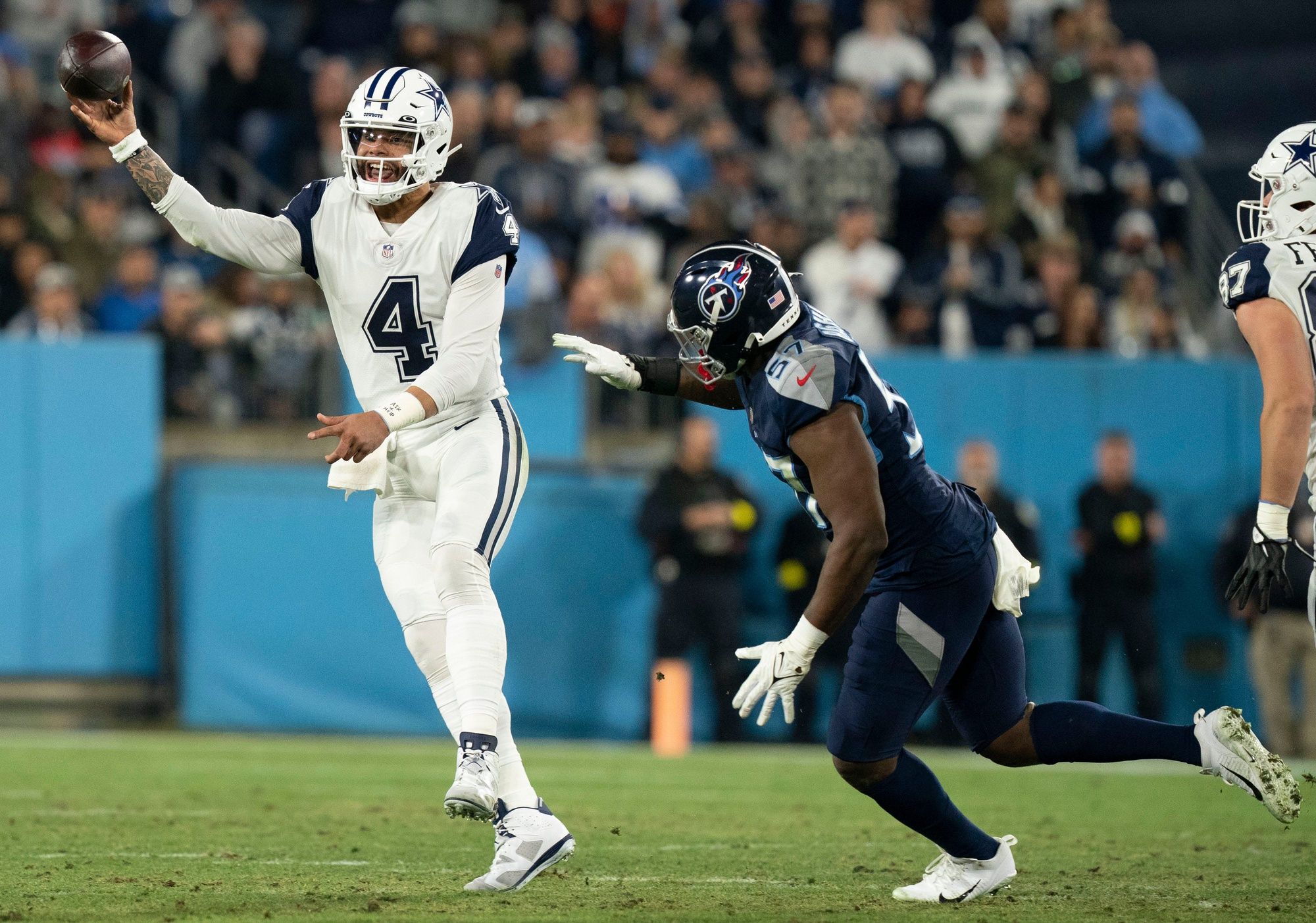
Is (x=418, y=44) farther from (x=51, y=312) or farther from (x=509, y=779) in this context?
(x=509, y=779)

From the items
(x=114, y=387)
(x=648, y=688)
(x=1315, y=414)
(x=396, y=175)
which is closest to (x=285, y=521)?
(x=114, y=387)

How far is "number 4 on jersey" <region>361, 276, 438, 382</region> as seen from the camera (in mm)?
5168

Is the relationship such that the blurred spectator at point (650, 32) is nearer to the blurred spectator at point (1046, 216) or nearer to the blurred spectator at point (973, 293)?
the blurred spectator at point (1046, 216)

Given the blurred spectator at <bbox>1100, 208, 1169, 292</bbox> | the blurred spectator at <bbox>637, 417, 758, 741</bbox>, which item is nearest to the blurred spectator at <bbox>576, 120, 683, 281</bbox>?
the blurred spectator at <bbox>637, 417, 758, 741</bbox>

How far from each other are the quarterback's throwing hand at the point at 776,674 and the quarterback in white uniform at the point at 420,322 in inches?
32.9

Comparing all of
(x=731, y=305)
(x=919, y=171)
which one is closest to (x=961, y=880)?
(x=731, y=305)

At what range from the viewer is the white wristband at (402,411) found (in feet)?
15.7

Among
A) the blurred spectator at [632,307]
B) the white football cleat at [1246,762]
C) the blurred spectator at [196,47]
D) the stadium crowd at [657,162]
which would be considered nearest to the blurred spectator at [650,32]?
the stadium crowd at [657,162]

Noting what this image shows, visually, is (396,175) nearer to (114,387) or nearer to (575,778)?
Result: (575,778)

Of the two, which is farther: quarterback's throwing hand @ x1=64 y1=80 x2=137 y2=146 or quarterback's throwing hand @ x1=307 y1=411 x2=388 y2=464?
quarterback's throwing hand @ x1=64 y1=80 x2=137 y2=146

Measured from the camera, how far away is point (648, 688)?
34.9ft

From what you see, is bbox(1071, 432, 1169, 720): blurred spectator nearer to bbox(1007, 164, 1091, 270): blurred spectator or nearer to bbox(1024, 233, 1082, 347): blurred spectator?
bbox(1024, 233, 1082, 347): blurred spectator

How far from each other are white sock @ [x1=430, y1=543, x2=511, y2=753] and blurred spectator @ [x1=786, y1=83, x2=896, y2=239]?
7.25 m

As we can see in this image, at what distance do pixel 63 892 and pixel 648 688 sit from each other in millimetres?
6046
